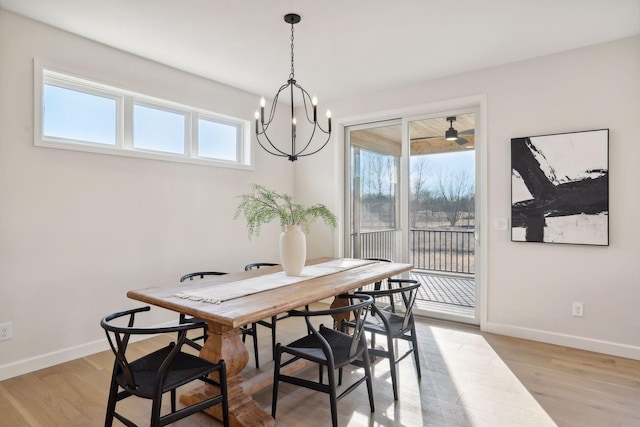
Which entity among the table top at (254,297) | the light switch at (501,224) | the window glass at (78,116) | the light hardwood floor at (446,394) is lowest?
the light hardwood floor at (446,394)

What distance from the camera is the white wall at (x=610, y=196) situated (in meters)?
3.09

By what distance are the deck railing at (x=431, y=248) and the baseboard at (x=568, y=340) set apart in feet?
2.11

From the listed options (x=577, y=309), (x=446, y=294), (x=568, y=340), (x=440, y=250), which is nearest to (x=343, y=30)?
(x=440, y=250)

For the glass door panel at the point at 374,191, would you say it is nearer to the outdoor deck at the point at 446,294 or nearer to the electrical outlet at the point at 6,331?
the outdoor deck at the point at 446,294

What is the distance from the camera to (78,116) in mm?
3182

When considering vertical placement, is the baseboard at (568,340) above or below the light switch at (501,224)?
below

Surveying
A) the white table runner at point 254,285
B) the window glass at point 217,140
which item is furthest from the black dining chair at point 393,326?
the window glass at point 217,140

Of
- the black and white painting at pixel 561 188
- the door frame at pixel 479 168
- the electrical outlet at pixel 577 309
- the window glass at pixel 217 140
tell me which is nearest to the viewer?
the black and white painting at pixel 561 188

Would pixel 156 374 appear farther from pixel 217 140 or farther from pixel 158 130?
pixel 217 140

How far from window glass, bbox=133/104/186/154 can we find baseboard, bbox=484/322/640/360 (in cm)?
372

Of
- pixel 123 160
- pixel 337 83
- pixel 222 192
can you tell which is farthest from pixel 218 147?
pixel 337 83

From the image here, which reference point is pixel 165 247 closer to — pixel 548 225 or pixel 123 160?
pixel 123 160

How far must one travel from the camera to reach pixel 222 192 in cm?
423

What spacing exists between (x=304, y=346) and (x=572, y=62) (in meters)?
3.36
